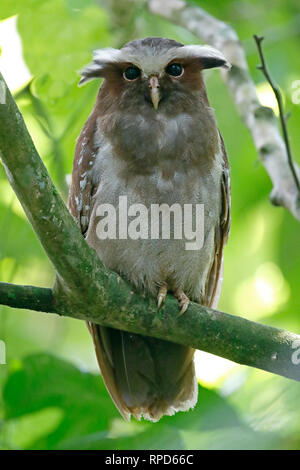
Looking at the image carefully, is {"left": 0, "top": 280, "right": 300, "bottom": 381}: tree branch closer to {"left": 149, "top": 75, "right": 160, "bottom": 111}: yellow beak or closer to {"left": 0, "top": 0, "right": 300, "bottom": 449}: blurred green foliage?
{"left": 0, "top": 0, "right": 300, "bottom": 449}: blurred green foliage

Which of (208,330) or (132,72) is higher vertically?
(132,72)

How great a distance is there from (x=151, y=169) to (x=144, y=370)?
131cm

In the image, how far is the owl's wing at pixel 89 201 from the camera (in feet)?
14.4

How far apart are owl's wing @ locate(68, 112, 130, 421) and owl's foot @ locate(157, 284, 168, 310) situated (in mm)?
534

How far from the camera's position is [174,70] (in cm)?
428

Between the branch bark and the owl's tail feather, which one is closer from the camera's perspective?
the branch bark

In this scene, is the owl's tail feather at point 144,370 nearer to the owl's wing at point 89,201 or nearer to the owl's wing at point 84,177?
the owl's wing at point 89,201

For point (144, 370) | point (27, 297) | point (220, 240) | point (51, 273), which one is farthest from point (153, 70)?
point (51, 273)

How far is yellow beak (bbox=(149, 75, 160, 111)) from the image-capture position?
409 cm

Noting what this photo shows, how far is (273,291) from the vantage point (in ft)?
21.5

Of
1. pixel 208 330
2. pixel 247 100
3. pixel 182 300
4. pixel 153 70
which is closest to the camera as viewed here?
pixel 208 330

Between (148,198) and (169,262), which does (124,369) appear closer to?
(169,262)

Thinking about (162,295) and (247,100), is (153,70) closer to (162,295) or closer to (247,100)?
(247,100)

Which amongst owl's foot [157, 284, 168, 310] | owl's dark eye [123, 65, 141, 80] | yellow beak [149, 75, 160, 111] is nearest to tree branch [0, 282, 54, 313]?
owl's foot [157, 284, 168, 310]
